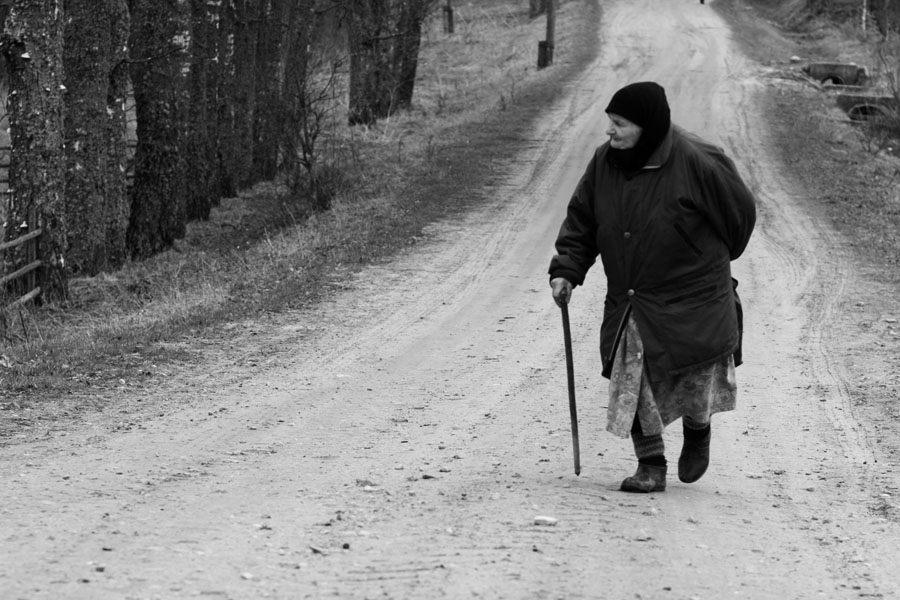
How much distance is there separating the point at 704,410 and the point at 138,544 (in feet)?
9.14

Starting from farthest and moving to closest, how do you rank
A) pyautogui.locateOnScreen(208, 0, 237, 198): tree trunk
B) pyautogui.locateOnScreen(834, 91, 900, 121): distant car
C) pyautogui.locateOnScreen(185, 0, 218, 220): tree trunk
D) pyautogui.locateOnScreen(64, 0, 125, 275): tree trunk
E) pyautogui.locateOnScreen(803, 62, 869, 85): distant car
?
pyautogui.locateOnScreen(803, 62, 869, 85): distant car → pyautogui.locateOnScreen(834, 91, 900, 121): distant car → pyautogui.locateOnScreen(208, 0, 237, 198): tree trunk → pyautogui.locateOnScreen(185, 0, 218, 220): tree trunk → pyautogui.locateOnScreen(64, 0, 125, 275): tree trunk

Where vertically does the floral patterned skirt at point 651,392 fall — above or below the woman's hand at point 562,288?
below

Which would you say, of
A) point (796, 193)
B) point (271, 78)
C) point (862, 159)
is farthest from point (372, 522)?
point (862, 159)

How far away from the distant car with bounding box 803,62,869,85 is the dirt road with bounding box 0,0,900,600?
24.3 metres

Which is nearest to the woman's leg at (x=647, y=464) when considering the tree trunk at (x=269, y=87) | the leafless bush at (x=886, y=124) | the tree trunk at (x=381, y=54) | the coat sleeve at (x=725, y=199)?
the coat sleeve at (x=725, y=199)

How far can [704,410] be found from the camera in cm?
619

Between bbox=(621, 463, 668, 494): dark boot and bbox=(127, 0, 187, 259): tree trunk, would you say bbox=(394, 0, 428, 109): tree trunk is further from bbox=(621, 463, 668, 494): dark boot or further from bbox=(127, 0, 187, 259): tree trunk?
bbox=(621, 463, 668, 494): dark boot

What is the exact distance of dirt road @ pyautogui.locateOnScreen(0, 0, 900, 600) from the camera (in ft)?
16.0

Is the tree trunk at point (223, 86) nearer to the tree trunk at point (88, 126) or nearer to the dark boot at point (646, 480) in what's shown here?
the tree trunk at point (88, 126)

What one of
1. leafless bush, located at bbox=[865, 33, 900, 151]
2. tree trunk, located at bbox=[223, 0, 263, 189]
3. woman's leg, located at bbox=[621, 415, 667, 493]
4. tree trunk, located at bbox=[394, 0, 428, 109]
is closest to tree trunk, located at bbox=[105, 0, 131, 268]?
tree trunk, located at bbox=[223, 0, 263, 189]

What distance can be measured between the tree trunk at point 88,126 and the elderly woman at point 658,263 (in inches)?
437

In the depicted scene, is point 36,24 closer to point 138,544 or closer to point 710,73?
point 138,544

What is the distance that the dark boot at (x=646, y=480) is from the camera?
6.23 m

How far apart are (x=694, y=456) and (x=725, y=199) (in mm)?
1350
